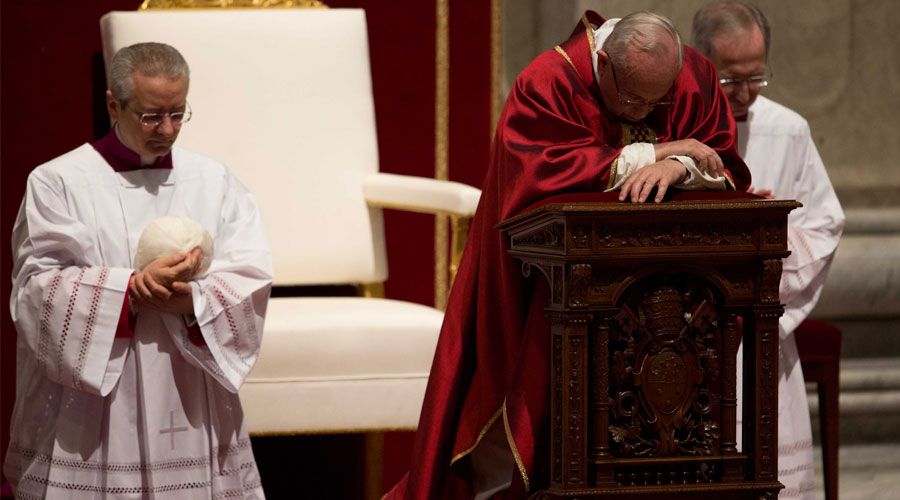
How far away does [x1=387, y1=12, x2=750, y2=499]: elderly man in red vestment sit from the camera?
12.0ft

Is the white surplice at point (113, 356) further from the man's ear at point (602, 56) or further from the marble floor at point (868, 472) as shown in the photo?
the marble floor at point (868, 472)

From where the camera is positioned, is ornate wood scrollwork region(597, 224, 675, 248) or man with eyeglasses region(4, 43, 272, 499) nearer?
ornate wood scrollwork region(597, 224, 675, 248)

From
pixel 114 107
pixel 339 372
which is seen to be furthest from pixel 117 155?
pixel 339 372

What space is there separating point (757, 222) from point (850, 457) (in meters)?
2.89

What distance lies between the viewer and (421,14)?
6.25m

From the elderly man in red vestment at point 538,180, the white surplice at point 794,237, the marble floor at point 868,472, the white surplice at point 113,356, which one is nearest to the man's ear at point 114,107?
the white surplice at point 113,356

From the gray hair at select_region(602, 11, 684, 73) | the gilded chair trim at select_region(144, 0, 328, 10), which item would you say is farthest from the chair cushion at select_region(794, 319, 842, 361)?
the gilded chair trim at select_region(144, 0, 328, 10)

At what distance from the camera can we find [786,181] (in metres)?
4.73

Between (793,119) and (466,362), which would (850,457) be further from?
(466,362)

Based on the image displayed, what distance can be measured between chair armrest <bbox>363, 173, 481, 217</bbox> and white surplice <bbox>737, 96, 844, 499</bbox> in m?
0.88

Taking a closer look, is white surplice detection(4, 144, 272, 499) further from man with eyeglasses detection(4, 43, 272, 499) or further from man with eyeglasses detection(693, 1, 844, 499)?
man with eyeglasses detection(693, 1, 844, 499)

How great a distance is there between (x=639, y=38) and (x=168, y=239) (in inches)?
51.6

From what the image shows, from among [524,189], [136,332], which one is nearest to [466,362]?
[524,189]

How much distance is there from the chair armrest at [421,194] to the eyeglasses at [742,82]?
855 mm
